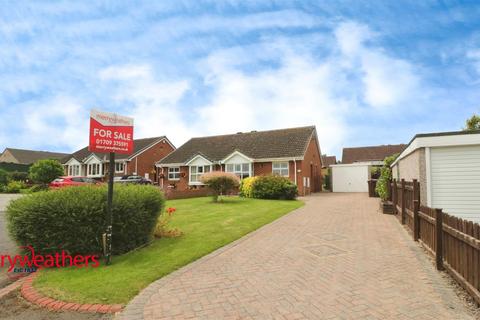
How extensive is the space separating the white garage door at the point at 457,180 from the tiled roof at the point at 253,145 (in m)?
15.4

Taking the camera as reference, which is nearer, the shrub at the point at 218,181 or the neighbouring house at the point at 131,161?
the shrub at the point at 218,181

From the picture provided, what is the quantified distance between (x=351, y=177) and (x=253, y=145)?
35.4ft

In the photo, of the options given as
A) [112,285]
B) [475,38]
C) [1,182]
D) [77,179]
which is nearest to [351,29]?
[475,38]

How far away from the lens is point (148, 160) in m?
39.0

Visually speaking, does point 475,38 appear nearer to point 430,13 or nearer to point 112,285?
point 430,13

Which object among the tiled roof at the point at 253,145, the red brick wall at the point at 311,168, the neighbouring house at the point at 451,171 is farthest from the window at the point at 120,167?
the neighbouring house at the point at 451,171

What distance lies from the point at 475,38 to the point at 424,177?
619cm

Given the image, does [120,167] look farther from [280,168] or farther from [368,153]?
[368,153]

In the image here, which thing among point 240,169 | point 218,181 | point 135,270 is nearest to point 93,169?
point 240,169

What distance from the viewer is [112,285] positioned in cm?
489

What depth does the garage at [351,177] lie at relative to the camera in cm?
3017

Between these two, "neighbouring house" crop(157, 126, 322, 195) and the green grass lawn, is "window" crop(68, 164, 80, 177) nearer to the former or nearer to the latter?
"neighbouring house" crop(157, 126, 322, 195)

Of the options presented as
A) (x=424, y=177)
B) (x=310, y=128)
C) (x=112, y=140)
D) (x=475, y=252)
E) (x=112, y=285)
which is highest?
(x=310, y=128)

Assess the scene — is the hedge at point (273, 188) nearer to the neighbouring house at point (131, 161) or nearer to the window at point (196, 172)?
the window at point (196, 172)
